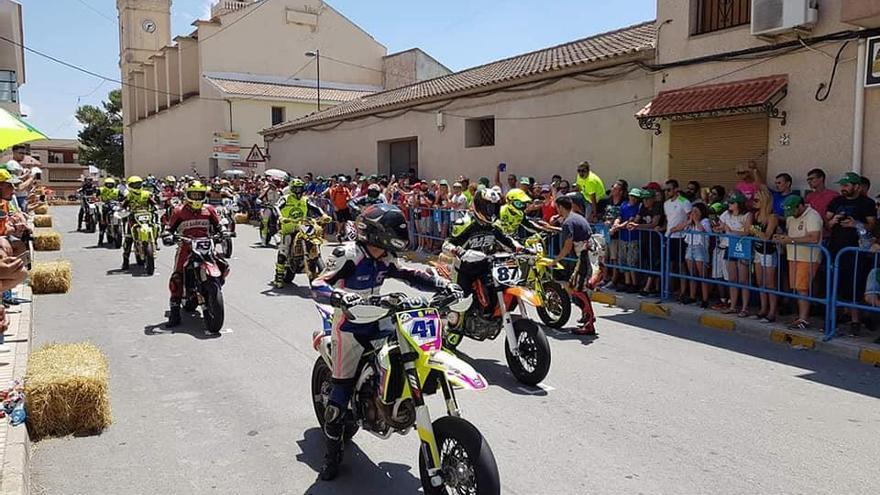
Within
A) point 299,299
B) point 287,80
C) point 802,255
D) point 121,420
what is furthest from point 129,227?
point 287,80

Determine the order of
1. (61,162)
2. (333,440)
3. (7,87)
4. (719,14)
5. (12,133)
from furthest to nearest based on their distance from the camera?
(61,162) < (7,87) < (719,14) < (12,133) < (333,440)

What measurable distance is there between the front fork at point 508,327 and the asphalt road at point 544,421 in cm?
32

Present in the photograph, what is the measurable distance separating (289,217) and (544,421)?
307 inches

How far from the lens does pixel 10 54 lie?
35.3m

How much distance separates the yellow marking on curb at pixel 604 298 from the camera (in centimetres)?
1114

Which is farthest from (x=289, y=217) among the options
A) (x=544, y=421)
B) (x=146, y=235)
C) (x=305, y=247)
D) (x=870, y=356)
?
(x=870, y=356)

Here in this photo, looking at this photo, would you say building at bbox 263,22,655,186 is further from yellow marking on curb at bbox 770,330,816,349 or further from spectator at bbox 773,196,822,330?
yellow marking on curb at bbox 770,330,816,349

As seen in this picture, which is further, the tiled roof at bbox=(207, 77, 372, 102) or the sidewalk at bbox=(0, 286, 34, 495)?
the tiled roof at bbox=(207, 77, 372, 102)

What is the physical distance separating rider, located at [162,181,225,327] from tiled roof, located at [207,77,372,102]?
30194mm

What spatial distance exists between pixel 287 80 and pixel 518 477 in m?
42.2

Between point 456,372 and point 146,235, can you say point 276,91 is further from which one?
point 456,372

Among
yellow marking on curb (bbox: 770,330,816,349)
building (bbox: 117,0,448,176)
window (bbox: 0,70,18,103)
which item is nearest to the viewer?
yellow marking on curb (bbox: 770,330,816,349)

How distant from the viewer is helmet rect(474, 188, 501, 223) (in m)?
7.17

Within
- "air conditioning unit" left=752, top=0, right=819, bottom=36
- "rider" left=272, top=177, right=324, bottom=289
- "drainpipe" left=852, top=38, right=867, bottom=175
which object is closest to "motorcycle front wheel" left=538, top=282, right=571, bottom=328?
"drainpipe" left=852, top=38, right=867, bottom=175
